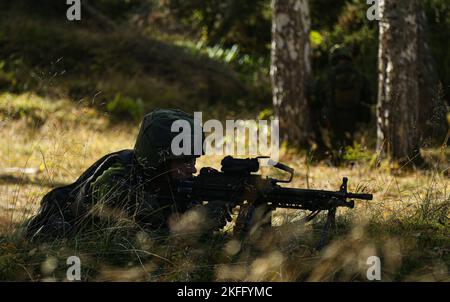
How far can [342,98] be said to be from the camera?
1082cm

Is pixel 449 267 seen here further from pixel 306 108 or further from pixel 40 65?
pixel 40 65

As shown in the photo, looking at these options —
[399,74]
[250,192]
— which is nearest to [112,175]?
[250,192]

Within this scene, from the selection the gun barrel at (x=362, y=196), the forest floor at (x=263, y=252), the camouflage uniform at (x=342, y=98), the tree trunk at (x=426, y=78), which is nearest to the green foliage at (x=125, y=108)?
the camouflage uniform at (x=342, y=98)

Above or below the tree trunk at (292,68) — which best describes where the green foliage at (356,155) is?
below

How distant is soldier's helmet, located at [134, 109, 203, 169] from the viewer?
4934 mm

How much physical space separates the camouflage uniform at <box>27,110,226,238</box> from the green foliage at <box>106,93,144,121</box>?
954 cm

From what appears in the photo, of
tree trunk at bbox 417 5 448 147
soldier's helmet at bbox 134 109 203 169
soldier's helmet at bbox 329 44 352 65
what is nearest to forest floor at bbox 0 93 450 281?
soldier's helmet at bbox 134 109 203 169

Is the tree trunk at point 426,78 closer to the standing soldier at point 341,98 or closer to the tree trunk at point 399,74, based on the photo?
the standing soldier at point 341,98

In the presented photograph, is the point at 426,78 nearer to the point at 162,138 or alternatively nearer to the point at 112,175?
the point at 162,138

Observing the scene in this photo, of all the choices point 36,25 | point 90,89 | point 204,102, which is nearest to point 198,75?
point 204,102

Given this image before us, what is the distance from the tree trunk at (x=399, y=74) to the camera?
884 cm
